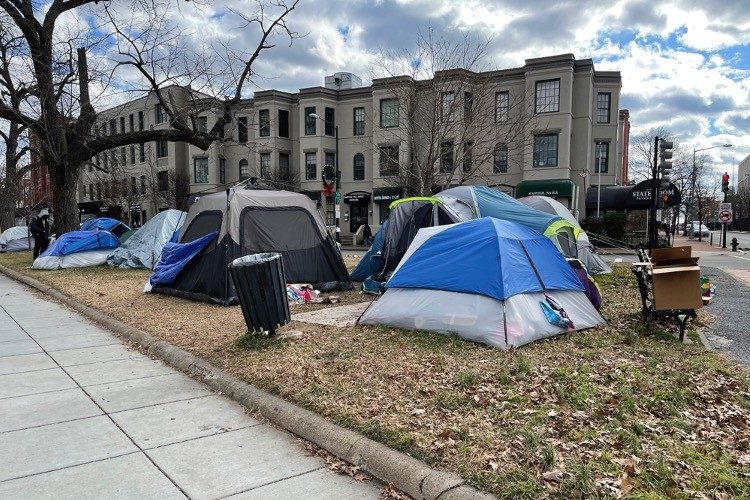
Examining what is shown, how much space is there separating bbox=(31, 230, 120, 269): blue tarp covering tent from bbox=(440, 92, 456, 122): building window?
36.9ft

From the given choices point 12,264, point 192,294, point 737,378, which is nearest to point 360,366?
point 737,378

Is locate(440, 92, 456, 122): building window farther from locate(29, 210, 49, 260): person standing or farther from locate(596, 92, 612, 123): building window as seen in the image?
locate(596, 92, 612, 123): building window

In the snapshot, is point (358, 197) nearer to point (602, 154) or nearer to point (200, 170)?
point (200, 170)

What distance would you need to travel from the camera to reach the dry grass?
3.25m

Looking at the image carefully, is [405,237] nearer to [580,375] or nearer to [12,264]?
[580,375]

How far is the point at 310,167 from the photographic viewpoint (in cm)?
3738

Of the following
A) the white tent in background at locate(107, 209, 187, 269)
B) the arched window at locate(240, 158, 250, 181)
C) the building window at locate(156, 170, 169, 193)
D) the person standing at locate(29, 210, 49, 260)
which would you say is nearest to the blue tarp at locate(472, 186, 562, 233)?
the white tent in background at locate(107, 209, 187, 269)

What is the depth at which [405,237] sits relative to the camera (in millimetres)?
11414

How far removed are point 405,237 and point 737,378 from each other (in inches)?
278

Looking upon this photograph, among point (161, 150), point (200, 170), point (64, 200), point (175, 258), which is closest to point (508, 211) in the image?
point (175, 258)

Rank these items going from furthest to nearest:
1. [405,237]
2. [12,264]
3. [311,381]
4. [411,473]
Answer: [12,264]
[405,237]
[311,381]
[411,473]

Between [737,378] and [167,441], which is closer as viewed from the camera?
[167,441]

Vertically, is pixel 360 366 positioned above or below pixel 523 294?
below

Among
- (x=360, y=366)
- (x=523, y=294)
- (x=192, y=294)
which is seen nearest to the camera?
(x=360, y=366)
